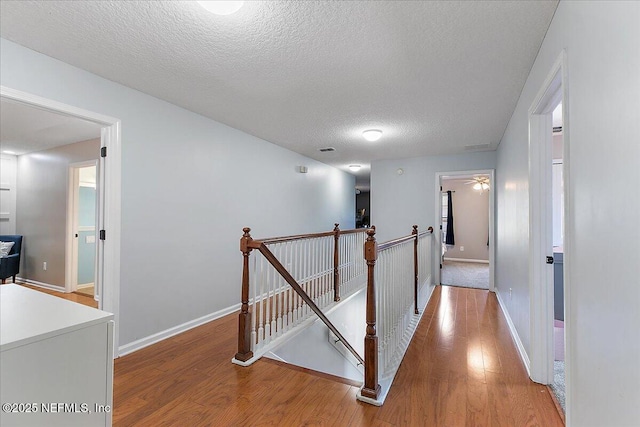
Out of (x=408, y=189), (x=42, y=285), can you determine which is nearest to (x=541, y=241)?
(x=408, y=189)

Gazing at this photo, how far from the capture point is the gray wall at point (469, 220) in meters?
8.10

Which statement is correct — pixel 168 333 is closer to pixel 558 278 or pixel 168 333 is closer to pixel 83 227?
pixel 83 227

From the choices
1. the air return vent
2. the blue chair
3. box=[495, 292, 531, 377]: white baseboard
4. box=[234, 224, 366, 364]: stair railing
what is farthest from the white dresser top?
the air return vent

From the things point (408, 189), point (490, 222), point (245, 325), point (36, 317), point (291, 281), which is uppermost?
point (408, 189)

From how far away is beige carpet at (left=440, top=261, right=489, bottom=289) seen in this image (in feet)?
18.3

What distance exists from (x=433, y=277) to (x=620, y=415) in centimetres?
463

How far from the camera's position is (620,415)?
0.99 metres

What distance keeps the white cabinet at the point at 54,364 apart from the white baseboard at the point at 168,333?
5.40 feet

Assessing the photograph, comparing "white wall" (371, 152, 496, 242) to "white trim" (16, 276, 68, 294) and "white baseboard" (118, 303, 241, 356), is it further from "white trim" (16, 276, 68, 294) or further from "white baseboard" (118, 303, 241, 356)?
"white trim" (16, 276, 68, 294)

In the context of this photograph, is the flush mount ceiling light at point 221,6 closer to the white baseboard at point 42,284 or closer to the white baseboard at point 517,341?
A: the white baseboard at point 517,341

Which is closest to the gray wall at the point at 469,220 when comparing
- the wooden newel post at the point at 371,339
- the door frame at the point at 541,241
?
the door frame at the point at 541,241

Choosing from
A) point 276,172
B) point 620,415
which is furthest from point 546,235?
point 276,172

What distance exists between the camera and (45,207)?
16.5ft

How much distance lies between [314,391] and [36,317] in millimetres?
1631
